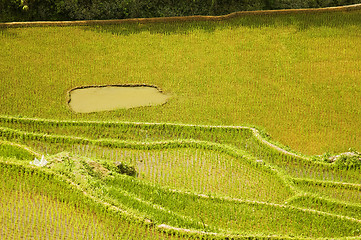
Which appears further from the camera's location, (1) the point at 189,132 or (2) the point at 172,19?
(2) the point at 172,19

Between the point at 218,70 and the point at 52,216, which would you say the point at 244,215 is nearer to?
the point at 52,216

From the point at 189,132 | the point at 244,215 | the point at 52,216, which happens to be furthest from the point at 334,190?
the point at 52,216

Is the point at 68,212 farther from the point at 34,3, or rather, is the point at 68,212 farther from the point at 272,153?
the point at 34,3

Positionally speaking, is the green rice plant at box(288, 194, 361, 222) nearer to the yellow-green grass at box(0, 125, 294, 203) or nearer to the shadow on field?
the yellow-green grass at box(0, 125, 294, 203)

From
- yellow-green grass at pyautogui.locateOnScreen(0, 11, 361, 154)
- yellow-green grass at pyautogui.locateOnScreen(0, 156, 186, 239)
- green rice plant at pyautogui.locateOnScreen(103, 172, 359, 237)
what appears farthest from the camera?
yellow-green grass at pyautogui.locateOnScreen(0, 11, 361, 154)

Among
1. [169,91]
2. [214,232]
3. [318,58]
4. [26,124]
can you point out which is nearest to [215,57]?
[169,91]

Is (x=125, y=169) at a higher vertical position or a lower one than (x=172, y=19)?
lower

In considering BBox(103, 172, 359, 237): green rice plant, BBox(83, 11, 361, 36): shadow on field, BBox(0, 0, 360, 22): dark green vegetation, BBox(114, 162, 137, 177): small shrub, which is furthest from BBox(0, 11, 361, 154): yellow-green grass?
BBox(103, 172, 359, 237): green rice plant
